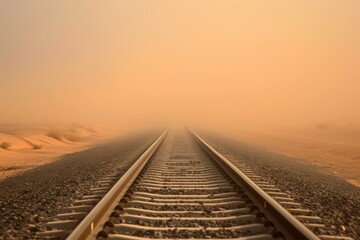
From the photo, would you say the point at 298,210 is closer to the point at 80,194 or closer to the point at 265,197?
the point at 265,197

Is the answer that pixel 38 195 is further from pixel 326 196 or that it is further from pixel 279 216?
pixel 326 196

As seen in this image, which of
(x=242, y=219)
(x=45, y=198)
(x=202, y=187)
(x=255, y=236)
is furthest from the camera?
(x=202, y=187)

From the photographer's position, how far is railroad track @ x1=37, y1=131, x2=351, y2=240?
439 centimetres

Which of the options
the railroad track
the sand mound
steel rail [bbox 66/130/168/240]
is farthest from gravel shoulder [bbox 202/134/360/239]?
the sand mound

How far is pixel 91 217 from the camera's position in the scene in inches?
178

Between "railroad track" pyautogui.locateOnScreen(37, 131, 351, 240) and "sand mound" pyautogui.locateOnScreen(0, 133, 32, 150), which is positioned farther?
"sand mound" pyautogui.locateOnScreen(0, 133, 32, 150)

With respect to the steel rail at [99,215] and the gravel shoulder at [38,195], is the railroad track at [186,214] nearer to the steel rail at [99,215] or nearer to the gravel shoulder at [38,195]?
the steel rail at [99,215]

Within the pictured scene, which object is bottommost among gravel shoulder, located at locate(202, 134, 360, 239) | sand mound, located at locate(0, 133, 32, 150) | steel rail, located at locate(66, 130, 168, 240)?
sand mound, located at locate(0, 133, 32, 150)

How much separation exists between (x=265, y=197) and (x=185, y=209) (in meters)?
1.22

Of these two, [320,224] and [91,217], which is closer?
[91,217]

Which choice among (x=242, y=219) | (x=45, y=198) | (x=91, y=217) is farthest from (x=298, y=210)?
(x=45, y=198)

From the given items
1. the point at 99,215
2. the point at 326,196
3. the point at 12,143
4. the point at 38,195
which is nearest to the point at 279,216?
the point at 99,215

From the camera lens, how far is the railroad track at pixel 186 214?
4387 mm

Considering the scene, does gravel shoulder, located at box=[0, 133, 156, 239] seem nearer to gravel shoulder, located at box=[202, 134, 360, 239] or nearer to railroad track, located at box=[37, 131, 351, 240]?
railroad track, located at box=[37, 131, 351, 240]
